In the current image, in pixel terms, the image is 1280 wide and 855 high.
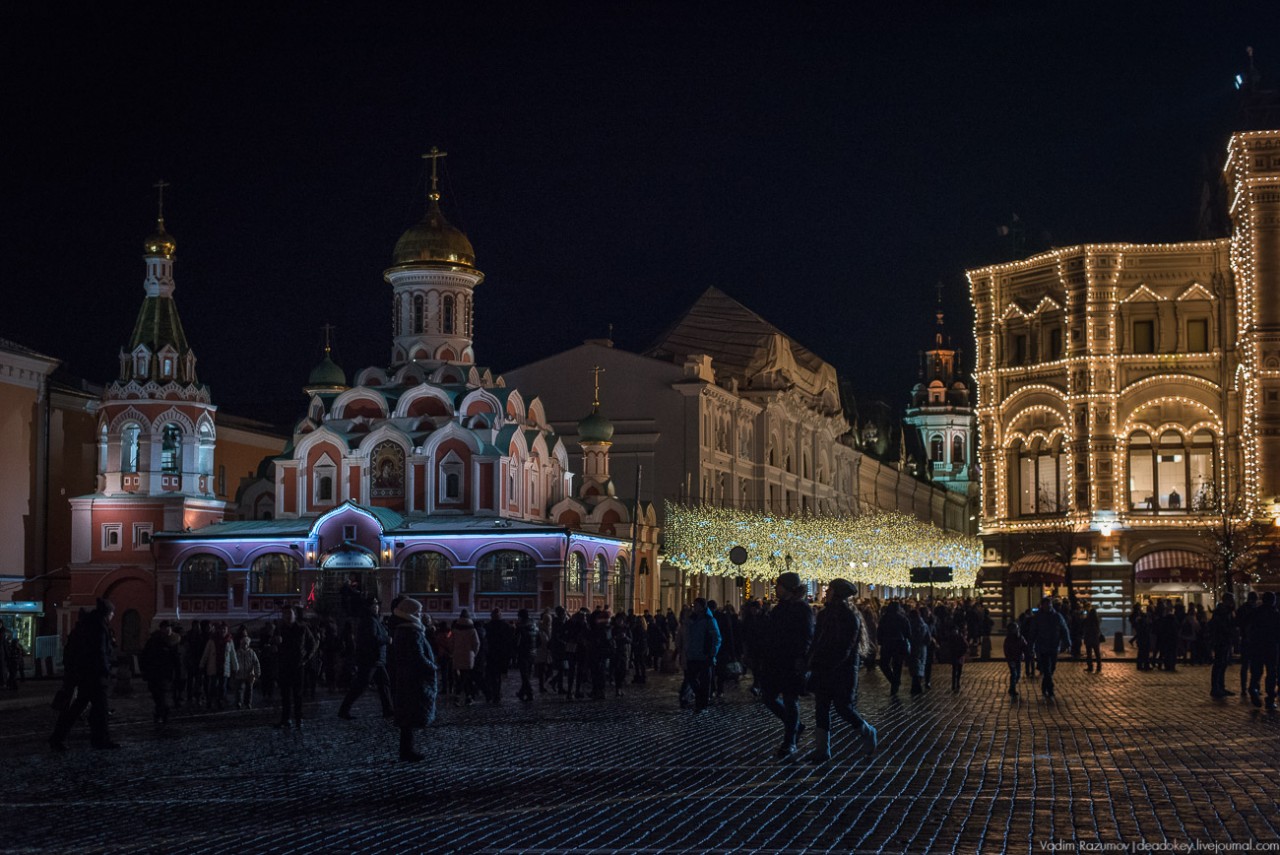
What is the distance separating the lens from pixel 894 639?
90.9 feet

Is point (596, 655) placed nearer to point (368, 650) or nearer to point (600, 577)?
point (368, 650)

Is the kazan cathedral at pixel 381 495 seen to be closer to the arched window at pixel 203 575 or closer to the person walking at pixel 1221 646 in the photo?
the arched window at pixel 203 575

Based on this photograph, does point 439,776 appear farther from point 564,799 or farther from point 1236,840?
point 1236,840

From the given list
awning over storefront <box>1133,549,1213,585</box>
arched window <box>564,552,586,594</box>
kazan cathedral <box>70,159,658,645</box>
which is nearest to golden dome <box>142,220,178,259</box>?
kazan cathedral <box>70,159,658,645</box>

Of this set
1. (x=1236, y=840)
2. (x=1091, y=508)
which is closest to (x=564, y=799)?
(x=1236, y=840)

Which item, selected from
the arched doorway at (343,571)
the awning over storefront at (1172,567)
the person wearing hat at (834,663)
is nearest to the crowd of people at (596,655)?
the person wearing hat at (834,663)

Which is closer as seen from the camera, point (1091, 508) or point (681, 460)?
point (1091, 508)

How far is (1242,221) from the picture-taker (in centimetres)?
5447

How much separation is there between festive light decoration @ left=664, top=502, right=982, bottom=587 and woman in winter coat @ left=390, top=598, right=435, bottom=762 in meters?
37.8

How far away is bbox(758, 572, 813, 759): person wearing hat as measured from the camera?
52.9 feet

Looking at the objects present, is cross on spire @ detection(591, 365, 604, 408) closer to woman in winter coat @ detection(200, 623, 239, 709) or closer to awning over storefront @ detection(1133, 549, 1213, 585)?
awning over storefront @ detection(1133, 549, 1213, 585)

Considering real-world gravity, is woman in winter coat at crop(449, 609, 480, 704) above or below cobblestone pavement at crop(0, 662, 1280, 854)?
above

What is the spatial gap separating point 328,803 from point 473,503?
4379 cm

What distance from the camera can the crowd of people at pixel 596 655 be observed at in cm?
1606
